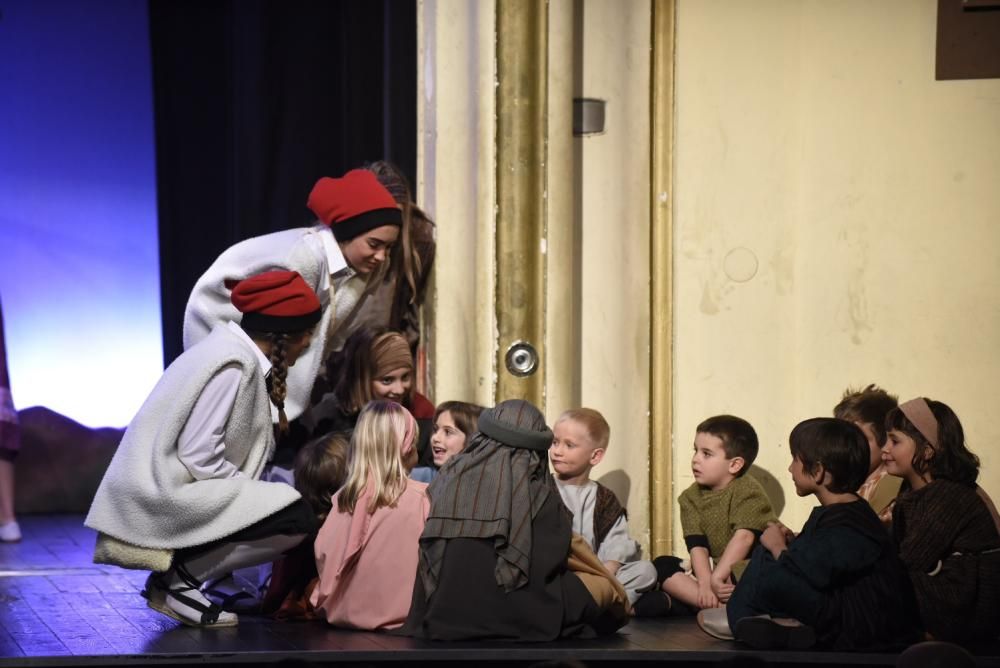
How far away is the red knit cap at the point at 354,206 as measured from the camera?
5.08 m

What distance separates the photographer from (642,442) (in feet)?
18.4

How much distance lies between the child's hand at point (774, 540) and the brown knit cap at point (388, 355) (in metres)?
1.31

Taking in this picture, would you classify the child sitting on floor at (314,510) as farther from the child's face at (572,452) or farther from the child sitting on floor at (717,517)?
the child sitting on floor at (717,517)

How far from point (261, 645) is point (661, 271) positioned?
2.23 m

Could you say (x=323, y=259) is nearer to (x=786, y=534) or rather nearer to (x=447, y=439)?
(x=447, y=439)

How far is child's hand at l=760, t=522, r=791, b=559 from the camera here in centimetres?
461

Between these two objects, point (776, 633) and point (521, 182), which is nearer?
point (776, 633)

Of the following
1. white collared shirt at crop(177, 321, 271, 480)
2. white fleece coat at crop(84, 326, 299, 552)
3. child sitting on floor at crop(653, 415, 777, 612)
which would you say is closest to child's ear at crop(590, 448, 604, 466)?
child sitting on floor at crop(653, 415, 777, 612)

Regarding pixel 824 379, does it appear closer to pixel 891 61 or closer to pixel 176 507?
pixel 891 61

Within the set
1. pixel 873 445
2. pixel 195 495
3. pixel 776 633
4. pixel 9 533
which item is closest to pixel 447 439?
pixel 195 495

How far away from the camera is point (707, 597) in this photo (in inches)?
186

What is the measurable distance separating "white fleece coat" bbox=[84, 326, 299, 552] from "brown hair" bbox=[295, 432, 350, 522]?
35cm

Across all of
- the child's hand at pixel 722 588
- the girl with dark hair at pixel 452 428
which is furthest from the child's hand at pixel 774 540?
the girl with dark hair at pixel 452 428

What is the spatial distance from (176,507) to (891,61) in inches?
121
